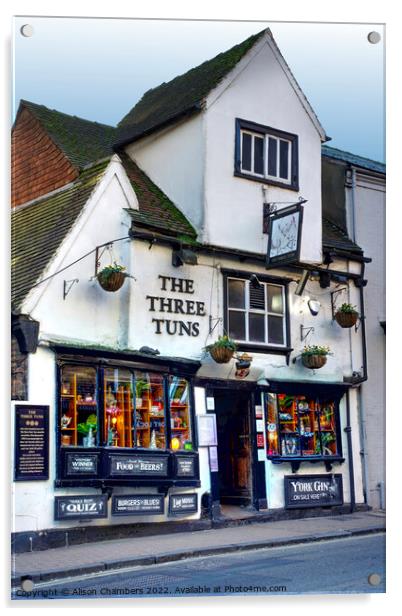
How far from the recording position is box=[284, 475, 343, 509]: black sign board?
12740mm

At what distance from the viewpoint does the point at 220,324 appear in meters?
12.2

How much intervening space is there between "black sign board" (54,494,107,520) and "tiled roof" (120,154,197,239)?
3379 mm

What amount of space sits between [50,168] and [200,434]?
3.90 meters

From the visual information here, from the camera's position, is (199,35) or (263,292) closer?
(199,35)

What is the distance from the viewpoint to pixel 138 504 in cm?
1105

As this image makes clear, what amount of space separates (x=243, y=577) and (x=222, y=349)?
151 inches

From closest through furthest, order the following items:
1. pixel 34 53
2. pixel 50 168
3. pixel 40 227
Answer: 1. pixel 34 53
2. pixel 40 227
3. pixel 50 168

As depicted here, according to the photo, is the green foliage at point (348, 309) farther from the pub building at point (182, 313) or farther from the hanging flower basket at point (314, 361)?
the hanging flower basket at point (314, 361)

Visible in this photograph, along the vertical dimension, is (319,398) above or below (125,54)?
below

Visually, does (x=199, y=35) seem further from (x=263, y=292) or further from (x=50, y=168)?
(x=263, y=292)

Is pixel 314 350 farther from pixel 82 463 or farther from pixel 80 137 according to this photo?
pixel 80 137

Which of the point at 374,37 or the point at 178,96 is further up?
the point at 178,96

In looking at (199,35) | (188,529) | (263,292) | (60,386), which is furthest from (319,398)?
(199,35)

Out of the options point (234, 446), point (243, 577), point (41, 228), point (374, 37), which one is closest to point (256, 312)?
point (234, 446)
